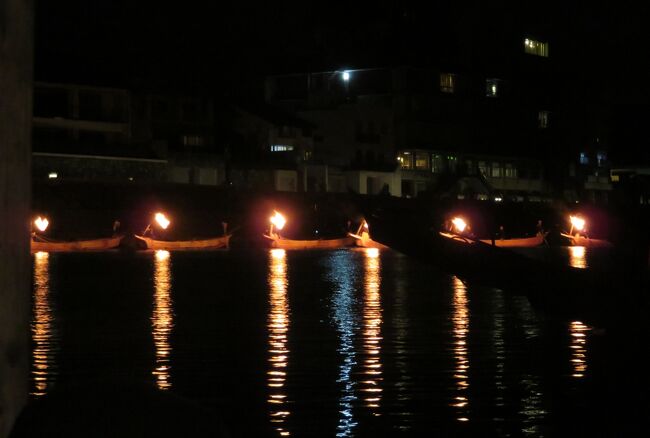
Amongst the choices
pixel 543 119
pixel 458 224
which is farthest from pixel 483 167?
pixel 458 224

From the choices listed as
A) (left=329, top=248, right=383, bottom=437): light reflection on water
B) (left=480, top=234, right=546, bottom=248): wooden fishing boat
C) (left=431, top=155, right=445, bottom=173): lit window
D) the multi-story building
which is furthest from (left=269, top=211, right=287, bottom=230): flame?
(left=431, top=155, right=445, bottom=173): lit window

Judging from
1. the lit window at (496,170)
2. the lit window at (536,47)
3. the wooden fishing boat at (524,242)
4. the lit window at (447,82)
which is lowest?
the wooden fishing boat at (524,242)

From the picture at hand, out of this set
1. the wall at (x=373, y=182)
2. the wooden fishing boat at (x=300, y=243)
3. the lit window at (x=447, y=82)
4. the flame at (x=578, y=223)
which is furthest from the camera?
the lit window at (x=447, y=82)

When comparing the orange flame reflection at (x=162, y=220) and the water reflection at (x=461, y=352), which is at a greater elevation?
the orange flame reflection at (x=162, y=220)

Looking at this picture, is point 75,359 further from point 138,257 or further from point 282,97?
point 282,97

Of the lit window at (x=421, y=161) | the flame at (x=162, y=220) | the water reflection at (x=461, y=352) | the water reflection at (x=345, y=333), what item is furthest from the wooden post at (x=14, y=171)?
the lit window at (x=421, y=161)

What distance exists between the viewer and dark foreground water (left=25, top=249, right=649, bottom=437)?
10.1 m

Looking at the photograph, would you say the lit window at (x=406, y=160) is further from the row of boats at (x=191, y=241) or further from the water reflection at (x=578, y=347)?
the water reflection at (x=578, y=347)

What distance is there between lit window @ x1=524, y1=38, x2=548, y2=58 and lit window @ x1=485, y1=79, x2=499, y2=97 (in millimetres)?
7908

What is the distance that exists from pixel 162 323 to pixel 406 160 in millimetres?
55711

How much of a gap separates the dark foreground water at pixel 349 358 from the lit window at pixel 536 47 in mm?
64846

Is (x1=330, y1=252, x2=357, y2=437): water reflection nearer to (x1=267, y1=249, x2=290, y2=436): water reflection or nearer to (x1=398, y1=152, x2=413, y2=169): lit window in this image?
(x1=267, y1=249, x2=290, y2=436): water reflection

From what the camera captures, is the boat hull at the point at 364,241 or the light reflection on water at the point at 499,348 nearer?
the light reflection on water at the point at 499,348

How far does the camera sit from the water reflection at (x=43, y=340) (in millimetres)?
11949
